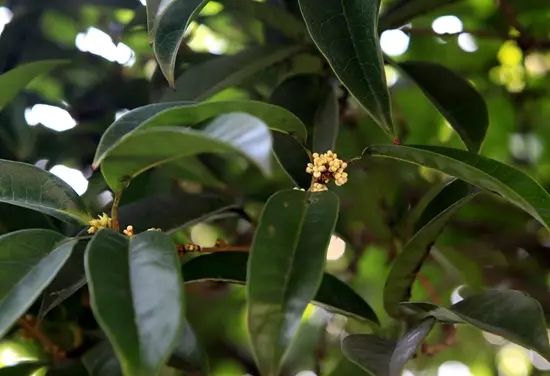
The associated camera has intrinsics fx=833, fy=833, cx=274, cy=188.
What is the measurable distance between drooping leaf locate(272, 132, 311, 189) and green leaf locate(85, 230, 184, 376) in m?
0.20

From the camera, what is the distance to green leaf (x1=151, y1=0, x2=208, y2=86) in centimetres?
54

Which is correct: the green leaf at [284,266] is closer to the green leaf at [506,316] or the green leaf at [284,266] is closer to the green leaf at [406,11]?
the green leaf at [506,316]

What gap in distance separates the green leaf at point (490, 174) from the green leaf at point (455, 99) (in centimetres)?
16

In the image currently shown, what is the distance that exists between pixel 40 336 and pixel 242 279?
0.22m

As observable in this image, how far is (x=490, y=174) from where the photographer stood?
53 cm

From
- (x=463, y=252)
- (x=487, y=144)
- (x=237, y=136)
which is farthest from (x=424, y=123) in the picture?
(x=237, y=136)

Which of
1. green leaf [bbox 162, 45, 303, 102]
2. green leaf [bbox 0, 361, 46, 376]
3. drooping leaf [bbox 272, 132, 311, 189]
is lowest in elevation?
green leaf [bbox 0, 361, 46, 376]

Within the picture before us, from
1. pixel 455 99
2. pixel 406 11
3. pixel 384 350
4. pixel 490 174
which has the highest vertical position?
pixel 406 11

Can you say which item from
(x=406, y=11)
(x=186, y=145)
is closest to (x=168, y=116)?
(x=186, y=145)

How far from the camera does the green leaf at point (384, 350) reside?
531 mm

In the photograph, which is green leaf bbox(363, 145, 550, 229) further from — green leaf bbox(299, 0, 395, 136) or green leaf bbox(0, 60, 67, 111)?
green leaf bbox(0, 60, 67, 111)

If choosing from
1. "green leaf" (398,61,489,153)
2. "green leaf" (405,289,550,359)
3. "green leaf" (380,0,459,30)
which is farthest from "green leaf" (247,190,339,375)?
"green leaf" (380,0,459,30)

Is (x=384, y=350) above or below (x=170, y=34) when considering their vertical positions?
below

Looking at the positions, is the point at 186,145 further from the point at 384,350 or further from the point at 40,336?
the point at 40,336
